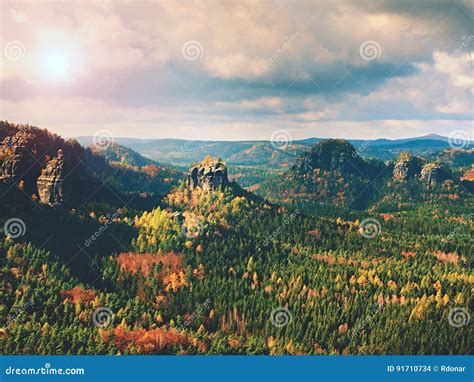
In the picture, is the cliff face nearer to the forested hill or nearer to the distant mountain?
the distant mountain

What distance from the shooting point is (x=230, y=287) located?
454 ft

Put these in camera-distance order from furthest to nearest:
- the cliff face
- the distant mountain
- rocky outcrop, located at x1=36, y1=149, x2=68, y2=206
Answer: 1. rocky outcrop, located at x1=36, y1=149, x2=68, y2=206
2. the cliff face
3. the distant mountain

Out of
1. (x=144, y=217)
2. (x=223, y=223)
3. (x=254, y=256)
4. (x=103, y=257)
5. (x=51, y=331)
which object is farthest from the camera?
(x=223, y=223)

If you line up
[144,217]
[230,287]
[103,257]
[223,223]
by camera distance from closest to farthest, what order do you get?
[230,287] → [103,257] → [144,217] → [223,223]

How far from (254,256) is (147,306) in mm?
49848

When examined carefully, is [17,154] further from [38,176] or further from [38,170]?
[38,176]

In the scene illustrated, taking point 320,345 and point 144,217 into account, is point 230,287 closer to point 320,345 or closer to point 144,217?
point 320,345

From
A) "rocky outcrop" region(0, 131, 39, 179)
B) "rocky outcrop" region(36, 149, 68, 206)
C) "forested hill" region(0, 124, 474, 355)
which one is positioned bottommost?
"forested hill" region(0, 124, 474, 355)

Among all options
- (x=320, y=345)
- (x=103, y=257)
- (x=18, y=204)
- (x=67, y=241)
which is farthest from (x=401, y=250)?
(x=18, y=204)

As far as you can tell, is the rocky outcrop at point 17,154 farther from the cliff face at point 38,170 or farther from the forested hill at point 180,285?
the forested hill at point 180,285

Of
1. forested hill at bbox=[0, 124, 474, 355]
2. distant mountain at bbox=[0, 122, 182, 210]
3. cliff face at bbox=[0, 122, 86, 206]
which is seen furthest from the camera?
cliff face at bbox=[0, 122, 86, 206]

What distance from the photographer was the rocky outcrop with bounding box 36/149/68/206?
497 ft

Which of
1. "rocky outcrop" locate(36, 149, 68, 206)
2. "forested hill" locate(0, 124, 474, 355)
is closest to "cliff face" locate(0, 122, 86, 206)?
"rocky outcrop" locate(36, 149, 68, 206)

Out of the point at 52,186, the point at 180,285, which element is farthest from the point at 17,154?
the point at 180,285
